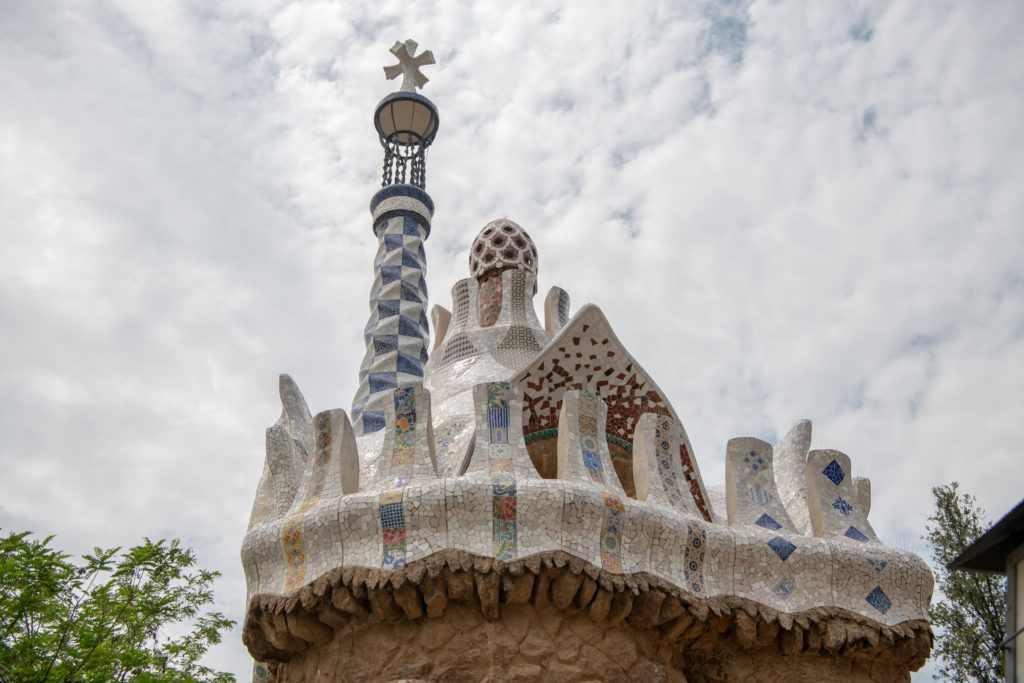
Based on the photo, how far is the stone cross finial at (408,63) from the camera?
48.4 feet

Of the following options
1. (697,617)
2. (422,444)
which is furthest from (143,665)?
(697,617)

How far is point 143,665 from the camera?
7.54m

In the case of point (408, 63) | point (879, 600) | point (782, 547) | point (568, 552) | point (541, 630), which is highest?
point (408, 63)

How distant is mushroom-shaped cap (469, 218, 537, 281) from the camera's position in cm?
923

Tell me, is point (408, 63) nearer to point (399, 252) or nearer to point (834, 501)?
point (399, 252)

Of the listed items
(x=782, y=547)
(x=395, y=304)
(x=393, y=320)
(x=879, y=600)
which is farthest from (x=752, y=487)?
(x=395, y=304)

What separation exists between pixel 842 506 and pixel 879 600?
675 millimetres

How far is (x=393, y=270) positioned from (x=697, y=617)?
23.1ft

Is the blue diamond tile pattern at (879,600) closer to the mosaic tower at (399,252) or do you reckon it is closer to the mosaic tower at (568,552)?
the mosaic tower at (568,552)

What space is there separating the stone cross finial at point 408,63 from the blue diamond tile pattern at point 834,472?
9.56 metres

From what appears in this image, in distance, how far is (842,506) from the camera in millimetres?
6793

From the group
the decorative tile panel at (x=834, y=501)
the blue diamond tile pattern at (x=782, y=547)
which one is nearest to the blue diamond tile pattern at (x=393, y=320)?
the decorative tile panel at (x=834, y=501)

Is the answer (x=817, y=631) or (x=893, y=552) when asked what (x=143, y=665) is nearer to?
(x=817, y=631)

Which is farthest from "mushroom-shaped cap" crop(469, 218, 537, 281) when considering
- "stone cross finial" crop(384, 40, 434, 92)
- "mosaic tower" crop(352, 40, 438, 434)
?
"stone cross finial" crop(384, 40, 434, 92)
